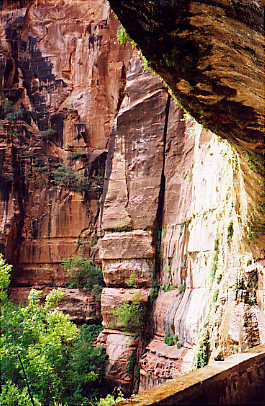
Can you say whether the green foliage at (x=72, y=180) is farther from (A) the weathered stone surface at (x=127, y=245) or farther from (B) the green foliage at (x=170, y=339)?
(B) the green foliage at (x=170, y=339)

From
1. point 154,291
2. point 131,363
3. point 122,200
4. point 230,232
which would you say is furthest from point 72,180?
point 230,232

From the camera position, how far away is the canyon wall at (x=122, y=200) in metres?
8.91

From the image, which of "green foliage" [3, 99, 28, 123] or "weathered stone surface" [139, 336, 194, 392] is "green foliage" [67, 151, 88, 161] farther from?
"weathered stone surface" [139, 336, 194, 392]

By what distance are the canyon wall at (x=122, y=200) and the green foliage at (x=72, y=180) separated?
0.14m

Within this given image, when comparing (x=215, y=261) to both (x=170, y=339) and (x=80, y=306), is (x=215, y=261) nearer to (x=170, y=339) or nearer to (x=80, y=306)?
(x=170, y=339)

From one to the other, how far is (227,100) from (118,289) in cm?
1504

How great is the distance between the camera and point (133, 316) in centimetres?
1655

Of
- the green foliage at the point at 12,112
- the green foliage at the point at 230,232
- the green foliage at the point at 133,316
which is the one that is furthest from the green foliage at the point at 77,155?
the green foliage at the point at 230,232

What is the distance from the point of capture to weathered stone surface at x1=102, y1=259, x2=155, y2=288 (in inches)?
682

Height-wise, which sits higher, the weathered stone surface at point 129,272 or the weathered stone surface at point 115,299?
the weathered stone surface at point 129,272

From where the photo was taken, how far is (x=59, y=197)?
22.6m

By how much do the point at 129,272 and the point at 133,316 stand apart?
225 centimetres

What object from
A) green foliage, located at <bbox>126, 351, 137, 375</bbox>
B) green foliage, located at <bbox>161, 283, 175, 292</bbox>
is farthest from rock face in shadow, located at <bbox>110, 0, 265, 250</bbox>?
green foliage, located at <bbox>126, 351, 137, 375</bbox>

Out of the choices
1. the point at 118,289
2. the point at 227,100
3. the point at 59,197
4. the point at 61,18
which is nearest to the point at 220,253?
the point at 227,100
